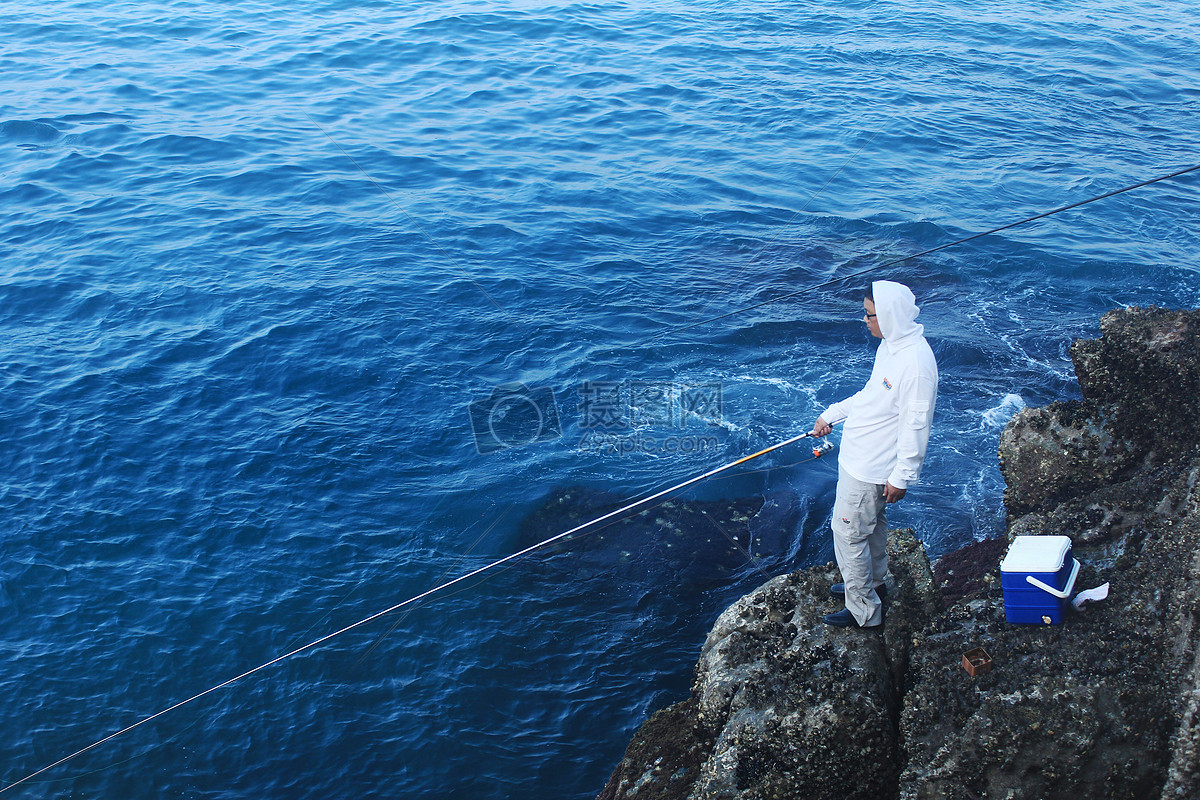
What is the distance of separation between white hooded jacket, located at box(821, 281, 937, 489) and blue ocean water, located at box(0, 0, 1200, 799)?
2985mm

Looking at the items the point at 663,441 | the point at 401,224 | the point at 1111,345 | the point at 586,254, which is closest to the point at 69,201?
the point at 401,224

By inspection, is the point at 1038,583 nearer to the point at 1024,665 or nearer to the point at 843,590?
the point at 1024,665

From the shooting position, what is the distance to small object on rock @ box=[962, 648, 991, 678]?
4.37 metres

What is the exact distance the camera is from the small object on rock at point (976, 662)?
4.37 metres

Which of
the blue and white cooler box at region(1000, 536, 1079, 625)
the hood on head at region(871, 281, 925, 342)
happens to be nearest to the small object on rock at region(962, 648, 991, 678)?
the blue and white cooler box at region(1000, 536, 1079, 625)

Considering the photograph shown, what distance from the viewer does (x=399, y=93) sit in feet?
64.2

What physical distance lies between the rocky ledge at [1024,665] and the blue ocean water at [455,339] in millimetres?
1681

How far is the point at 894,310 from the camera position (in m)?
4.36

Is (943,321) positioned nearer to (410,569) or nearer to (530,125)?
(410,569)

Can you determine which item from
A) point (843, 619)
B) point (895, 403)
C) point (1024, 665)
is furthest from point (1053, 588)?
point (895, 403)

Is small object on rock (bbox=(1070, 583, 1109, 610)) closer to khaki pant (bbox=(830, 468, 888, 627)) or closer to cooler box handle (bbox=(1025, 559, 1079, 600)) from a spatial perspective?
cooler box handle (bbox=(1025, 559, 1079, 600))

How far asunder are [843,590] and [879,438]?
127 centimetres

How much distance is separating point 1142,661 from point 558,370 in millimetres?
7405

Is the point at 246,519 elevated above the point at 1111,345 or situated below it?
below
